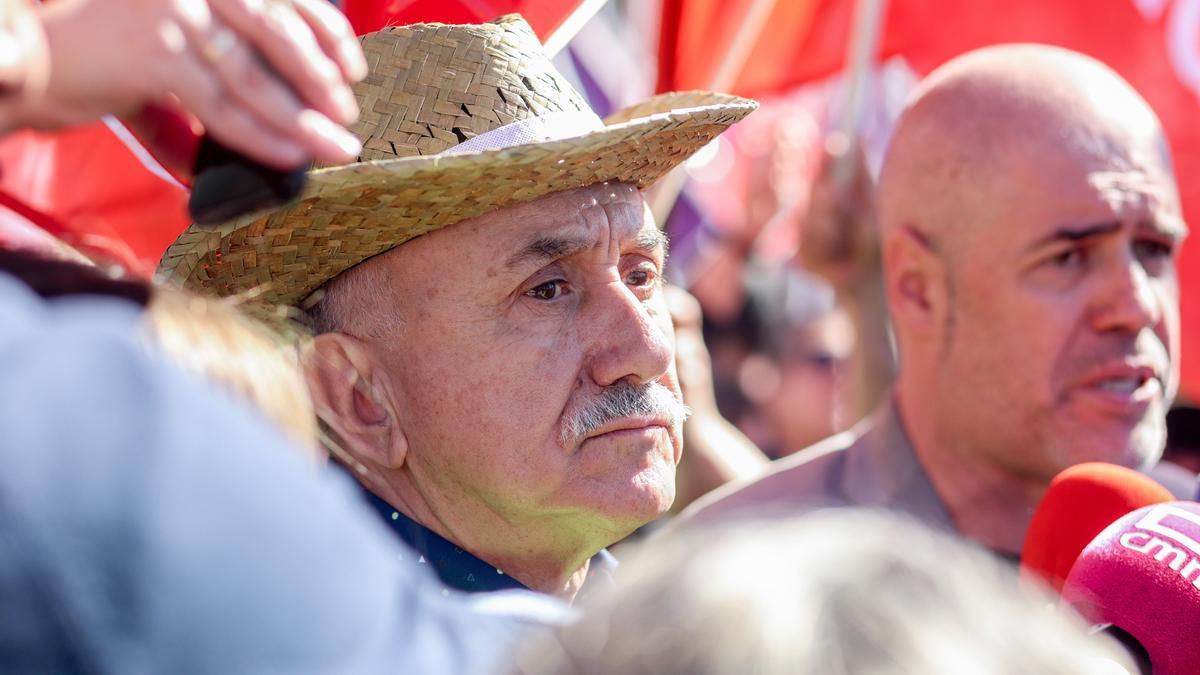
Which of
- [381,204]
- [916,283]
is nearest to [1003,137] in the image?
[916,283]

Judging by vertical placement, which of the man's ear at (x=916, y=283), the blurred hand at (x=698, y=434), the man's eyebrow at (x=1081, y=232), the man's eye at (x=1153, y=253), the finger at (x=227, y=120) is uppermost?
the finger at (x=227, y=120)

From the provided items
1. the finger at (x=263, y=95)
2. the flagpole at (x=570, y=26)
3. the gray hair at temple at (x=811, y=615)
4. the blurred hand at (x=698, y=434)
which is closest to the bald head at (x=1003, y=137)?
the blurred hand at (x=698, y=434)

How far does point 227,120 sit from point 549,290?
121 cm

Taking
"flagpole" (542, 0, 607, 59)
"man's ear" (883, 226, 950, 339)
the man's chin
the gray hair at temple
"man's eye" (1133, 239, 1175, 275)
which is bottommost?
the man's chin

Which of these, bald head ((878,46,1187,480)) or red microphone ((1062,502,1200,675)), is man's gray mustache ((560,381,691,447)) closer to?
red microphone ((1062,502,1200,675))

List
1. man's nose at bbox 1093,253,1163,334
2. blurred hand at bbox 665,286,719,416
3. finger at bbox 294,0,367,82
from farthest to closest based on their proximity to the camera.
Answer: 1. blurred hand at bbox 665,286,719,416
2. man's nose at bbox 1093,253,1163,334
3. finger at bbox 294,0,367,82

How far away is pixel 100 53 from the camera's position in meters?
0.92

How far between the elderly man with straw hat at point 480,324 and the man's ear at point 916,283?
109 centimetres

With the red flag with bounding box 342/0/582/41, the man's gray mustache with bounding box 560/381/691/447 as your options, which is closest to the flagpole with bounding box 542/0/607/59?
the red flag with bounding box 342/0/582/41

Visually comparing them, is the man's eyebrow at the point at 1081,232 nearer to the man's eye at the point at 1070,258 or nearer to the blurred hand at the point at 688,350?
the man's eye at the point at 1070,258

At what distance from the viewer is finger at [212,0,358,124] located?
944 mm

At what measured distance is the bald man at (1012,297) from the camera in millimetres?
2779

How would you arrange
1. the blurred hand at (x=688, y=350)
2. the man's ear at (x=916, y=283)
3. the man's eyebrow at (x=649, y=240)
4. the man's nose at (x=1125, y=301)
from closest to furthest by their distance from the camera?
the man's eyebrow at (x=649, y=240), the man's nose at (x=1125, y=301), the man's ear at (x=916, y=283), the blurred hand at (x=688, y=350)

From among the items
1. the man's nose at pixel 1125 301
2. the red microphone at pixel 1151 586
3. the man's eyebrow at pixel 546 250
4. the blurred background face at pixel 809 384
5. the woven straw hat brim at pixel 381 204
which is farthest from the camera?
the blurred background face at pixel 809 384
